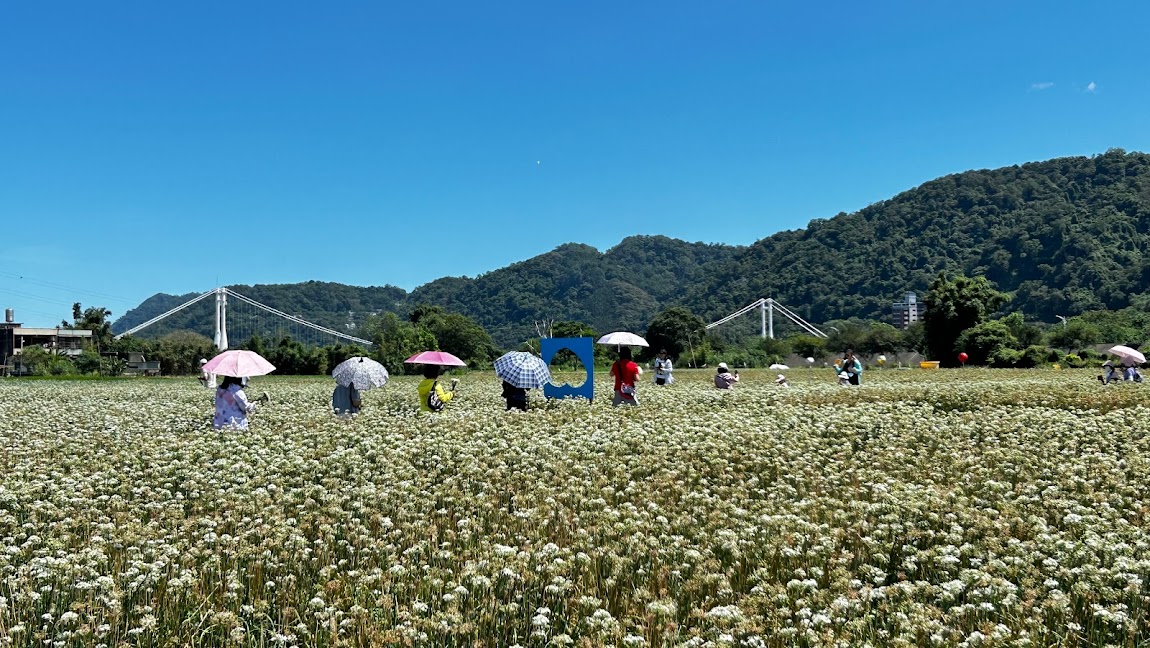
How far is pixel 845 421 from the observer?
46.9 feet

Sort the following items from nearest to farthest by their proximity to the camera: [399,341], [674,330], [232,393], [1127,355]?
1. [232,393]
2. [1127,355]
3. [399,341]
4. [674,330]

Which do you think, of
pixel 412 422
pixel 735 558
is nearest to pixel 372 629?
pixel 735 558

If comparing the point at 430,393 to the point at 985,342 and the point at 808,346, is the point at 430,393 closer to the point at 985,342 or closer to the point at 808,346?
the point at 985,342

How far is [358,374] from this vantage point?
16.8m

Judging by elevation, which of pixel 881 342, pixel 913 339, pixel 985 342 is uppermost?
pixel 913 339

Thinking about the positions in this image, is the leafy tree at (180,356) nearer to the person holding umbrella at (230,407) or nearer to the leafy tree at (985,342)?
the person holding umbrella at (230,407)

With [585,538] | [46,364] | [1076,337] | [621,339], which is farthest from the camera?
[1076,337]

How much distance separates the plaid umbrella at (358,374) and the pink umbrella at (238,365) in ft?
4.48

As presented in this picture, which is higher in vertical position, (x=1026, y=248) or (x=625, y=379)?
(x=1026, y=248)

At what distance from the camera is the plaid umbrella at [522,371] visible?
17.7 m

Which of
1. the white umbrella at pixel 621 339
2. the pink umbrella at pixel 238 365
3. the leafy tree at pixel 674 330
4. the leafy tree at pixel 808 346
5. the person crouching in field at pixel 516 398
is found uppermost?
the leafy tree at pixel 674 330

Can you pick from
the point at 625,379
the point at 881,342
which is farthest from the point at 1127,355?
the point at 881,342

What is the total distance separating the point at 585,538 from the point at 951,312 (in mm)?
73992

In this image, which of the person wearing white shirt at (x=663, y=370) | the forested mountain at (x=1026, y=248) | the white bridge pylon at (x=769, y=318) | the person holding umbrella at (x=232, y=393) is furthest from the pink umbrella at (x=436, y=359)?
the forested mountain at (x=1026, y=248)
